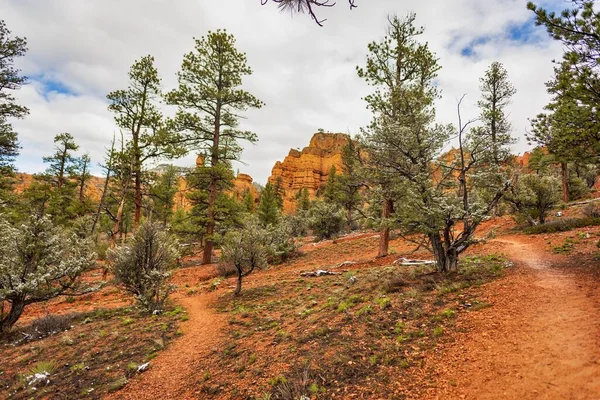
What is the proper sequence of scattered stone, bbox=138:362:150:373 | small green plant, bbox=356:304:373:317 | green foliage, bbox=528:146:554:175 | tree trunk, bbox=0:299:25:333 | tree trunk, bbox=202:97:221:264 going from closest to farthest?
1. scattered stone, bbox=138:362:150:373
2. small green plant, bbox=356:304:373:317
3. green foliage, bbox=528:146:554:175
4. tree trunk, bbox=0:299:25:333
5. tree trunk, bbox=202:97:221:264

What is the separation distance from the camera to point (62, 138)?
90.0ft

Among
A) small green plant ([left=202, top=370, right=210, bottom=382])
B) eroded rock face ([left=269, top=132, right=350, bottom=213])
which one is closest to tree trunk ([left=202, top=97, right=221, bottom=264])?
small green plant ([left=202, top=370, right=210, bottom=382])

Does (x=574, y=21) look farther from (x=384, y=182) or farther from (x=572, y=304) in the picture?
(x=384, y=182)

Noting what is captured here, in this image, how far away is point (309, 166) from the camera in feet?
339

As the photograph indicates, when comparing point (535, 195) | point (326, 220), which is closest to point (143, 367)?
point (535, 195)

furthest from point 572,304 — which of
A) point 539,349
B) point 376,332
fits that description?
point 376,332

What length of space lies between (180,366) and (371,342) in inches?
185

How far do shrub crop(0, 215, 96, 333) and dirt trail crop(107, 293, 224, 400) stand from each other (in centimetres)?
495

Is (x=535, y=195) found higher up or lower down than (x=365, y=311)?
higher up

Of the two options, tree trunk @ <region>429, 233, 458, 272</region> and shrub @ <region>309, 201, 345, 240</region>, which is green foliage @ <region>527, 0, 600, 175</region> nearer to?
tree trunk @ <region>429, 233, 458, 272</region>

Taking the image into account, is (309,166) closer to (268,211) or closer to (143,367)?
(268,211)

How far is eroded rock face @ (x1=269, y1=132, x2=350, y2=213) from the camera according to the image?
102 meters

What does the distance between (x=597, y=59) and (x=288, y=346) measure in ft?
31.4

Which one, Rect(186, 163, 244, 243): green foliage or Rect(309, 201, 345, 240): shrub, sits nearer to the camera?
Rect(186, 163, 244, 243): green foliage
